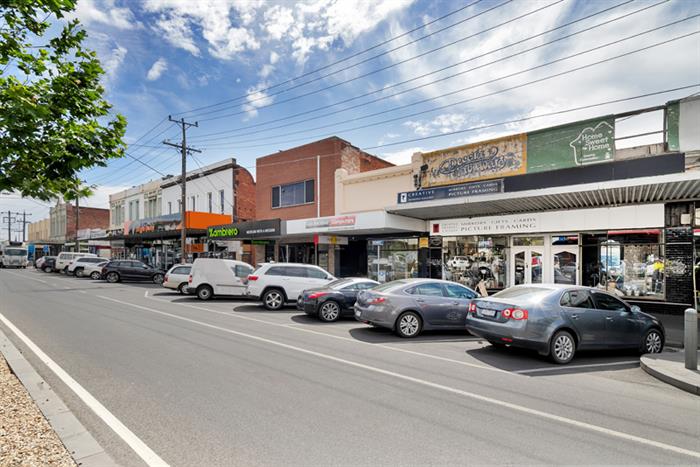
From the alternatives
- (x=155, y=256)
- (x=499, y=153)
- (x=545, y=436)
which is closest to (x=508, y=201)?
(x=499, y=153)

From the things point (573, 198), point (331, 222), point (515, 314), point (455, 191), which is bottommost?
point (515, 314)

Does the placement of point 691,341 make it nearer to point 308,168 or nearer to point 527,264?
point 527,264

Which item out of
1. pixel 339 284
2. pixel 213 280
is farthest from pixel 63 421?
pixel 213 280

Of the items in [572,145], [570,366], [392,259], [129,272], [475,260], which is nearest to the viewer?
[570,366]

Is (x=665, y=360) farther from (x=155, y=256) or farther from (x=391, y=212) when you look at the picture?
(x=155, y=256)

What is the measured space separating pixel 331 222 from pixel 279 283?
224 inches

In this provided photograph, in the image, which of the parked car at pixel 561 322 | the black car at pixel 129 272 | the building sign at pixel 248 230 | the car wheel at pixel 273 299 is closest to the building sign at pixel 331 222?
the building sign at pixel 248 230

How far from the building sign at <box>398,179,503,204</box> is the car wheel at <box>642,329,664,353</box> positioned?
7.03 metres

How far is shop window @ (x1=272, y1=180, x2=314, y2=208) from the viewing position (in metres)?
25.7

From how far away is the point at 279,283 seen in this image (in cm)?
1480

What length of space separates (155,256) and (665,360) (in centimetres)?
4167

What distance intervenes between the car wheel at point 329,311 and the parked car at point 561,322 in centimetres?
458

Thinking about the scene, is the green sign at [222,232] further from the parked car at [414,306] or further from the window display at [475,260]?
the parked car at [414,306]

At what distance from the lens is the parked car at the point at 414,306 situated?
31.9ft
